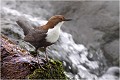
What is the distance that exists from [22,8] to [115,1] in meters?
2.58

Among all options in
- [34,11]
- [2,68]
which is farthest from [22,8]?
[2,68]

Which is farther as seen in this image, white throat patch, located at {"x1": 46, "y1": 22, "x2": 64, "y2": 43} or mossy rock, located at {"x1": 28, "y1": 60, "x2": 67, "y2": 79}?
white throat patch, located at {"x1": 46, "y1": 22, "x2": 64, "y2": 43}

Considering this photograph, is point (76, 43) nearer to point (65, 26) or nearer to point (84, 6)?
point (65, 26)

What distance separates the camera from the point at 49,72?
10.4 feet

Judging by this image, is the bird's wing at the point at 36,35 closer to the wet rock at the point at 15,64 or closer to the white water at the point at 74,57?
the wet rock at the point at 15,64

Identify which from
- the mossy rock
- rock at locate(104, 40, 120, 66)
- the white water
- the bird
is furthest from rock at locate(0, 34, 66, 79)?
rock at locate(104, 40, 120, 66)

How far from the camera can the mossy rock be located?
3.08 metres

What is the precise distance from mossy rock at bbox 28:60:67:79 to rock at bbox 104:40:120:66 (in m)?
4.07

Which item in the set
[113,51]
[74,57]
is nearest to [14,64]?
[74,57]

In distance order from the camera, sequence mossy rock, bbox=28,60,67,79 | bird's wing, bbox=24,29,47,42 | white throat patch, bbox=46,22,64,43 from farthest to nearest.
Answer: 1. bird's wing, bbox=24,29,47,42
2. white throat patch, bbox=46,22,64,43
3. mossy rock, bbox=28,60,67,79

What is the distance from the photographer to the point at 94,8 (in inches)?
336

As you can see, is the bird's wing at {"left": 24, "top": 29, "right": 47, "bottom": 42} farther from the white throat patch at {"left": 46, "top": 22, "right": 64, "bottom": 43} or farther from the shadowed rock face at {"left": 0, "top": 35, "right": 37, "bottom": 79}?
the shadowed rock face at {"left": 0, "top": 35, "right": 37, "bottom": 79}

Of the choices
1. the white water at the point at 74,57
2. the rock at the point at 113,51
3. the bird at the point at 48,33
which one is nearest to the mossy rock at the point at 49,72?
the bird at the point at 48,33

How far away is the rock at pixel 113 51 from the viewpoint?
7.24 metres
